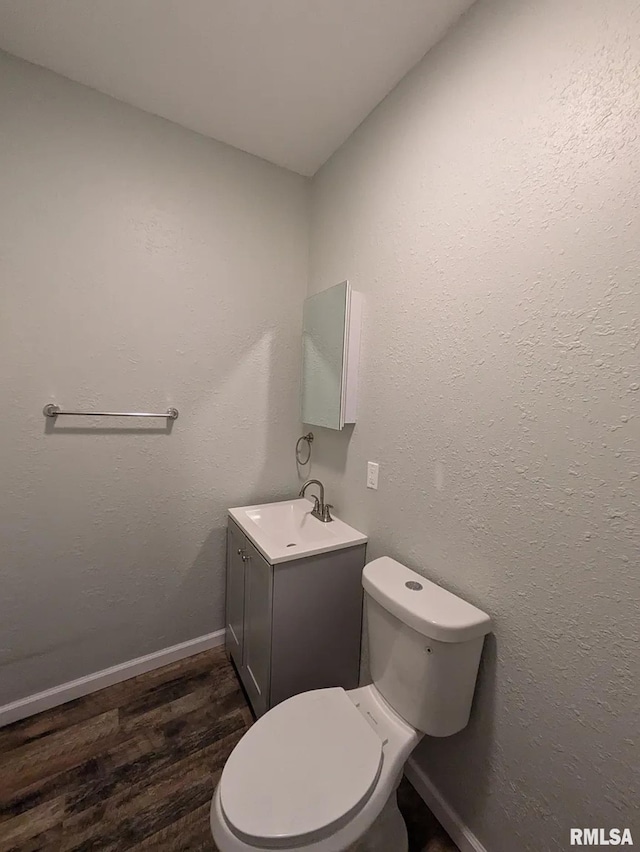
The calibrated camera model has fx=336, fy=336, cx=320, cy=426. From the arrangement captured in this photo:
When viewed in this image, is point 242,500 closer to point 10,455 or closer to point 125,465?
point 125,465

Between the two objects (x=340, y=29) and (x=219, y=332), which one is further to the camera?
(x=219, y=332)

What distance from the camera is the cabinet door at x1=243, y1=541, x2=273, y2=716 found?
4.19 feet

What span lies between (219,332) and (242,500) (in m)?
0.90

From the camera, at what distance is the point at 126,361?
1498 millimetres

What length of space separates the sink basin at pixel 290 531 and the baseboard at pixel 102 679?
0.72 meters

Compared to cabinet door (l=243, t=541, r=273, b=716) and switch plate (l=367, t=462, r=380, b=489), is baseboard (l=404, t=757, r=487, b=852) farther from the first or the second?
switch plate (l=367, t=462, r=380, b=489)

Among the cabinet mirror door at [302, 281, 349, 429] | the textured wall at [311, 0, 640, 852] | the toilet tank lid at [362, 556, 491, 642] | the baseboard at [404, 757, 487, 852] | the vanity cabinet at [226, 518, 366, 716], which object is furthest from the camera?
the cabinet mirror door at [302, 281, 349, 429]

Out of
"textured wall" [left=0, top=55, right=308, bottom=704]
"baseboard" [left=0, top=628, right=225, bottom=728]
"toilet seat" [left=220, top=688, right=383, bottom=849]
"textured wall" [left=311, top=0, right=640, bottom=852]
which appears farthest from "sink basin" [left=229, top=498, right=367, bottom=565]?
"baseboard" [left=0, top=628, right=225, bottom=728]

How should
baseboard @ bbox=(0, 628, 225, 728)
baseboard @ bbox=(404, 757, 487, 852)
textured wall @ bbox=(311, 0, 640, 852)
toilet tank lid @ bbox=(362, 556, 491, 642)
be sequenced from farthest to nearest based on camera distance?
1. baseboard @ bbox=(0, 628, 225, 728)
2. baseboard @ bbox=(404, 757, 487, 852)
3. toilet tank lid @ bbox=(362, 556, 491, 642)
4. textured wall @ bbox=(311, 0, 640, 852)

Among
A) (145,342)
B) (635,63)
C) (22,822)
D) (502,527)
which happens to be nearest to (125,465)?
(145,342)

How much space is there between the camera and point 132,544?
5.20ft

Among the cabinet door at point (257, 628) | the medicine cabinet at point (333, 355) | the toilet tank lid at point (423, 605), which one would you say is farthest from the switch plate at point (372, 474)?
the cabinet door at point (257, 628)

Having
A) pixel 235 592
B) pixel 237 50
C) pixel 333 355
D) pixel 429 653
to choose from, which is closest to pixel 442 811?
pixel 429 653

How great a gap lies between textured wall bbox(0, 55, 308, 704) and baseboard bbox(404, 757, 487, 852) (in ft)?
3.65
